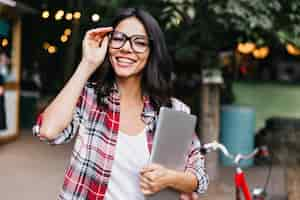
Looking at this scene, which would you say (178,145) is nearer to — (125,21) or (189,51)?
(125,21)

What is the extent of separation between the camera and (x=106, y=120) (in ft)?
6.29

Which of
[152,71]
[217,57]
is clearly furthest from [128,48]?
[217,57]

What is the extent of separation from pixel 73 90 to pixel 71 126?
0.12m

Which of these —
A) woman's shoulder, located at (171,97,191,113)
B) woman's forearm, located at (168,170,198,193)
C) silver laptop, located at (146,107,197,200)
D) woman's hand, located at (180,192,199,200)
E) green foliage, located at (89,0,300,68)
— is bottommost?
woman's hand, located at (180,192,199,200)

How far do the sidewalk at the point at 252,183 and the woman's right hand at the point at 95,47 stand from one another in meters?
6.17

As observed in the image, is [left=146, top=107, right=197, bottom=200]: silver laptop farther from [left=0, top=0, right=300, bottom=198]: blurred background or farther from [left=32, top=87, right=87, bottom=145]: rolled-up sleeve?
[left=0, top=0, right=300, bottom=198]: blurred background

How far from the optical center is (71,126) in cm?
189

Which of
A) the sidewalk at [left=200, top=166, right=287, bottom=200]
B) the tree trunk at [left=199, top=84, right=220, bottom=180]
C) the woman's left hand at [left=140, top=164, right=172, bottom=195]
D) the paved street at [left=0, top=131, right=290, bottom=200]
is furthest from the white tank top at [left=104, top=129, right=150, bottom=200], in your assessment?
the tree trunk at [left=199, top=84, right=220, bottom=180]

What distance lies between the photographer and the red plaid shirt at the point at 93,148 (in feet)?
6.12

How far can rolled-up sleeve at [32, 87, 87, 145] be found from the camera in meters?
1.86

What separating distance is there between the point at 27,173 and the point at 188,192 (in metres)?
7.71

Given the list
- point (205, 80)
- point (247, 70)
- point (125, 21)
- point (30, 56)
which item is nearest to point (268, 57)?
point (247, 70)

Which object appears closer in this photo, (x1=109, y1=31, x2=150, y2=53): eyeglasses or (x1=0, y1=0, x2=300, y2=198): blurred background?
(x1=109, y1=31, x2=150, y2=53): eyeglasses

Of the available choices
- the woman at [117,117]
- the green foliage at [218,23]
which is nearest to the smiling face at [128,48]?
the woman at [117,117]
